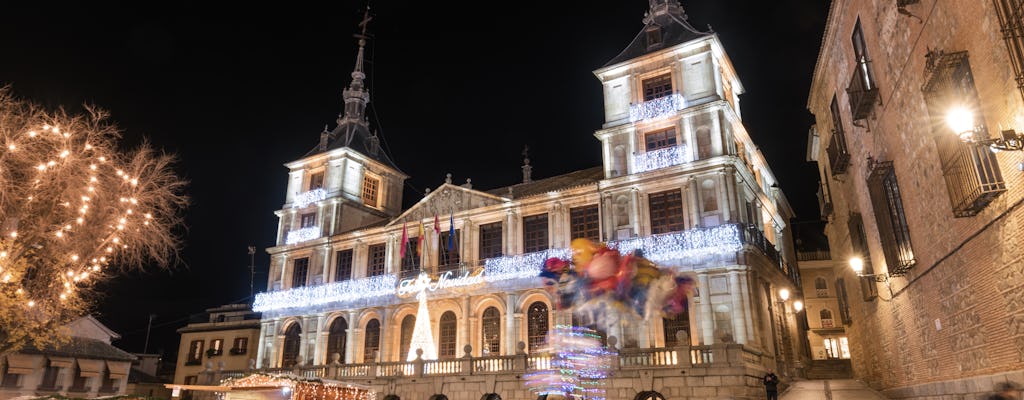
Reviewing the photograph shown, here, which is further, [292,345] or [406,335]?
A: [292,345]

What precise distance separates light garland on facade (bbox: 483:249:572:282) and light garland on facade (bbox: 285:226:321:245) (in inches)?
488

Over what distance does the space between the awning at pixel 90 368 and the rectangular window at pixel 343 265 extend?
15.7 metres

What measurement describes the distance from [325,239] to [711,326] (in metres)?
22.0

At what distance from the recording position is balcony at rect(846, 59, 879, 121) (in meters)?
14.4

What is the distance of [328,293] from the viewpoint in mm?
32938

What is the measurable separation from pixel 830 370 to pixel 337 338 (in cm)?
2496

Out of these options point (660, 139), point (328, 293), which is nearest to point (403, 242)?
point (328, 293)

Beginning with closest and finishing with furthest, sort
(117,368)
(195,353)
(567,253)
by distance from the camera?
(567,253)
(117,368)
(195,353)

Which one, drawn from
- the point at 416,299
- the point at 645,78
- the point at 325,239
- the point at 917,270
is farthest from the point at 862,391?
the point at 325,239

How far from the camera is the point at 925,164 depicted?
11.6 metres

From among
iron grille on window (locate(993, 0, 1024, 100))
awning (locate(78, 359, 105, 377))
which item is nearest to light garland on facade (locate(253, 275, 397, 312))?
awning (locate(78, 359, 105, 377))

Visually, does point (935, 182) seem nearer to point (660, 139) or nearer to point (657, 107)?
point (660, 139)

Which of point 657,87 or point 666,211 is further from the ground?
point 657,87

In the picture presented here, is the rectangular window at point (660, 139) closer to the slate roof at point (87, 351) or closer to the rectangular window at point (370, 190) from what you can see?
the rectangular window at point (370, 190)
